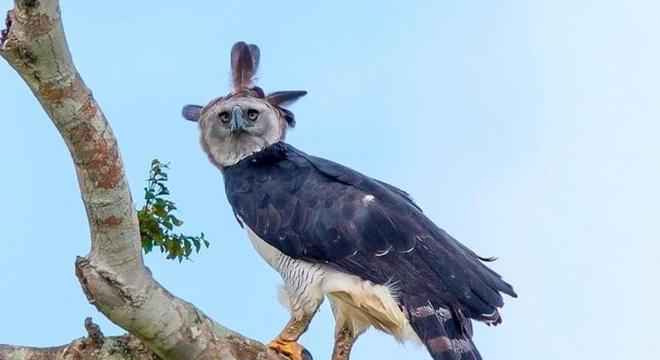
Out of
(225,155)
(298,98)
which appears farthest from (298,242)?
(298,98)

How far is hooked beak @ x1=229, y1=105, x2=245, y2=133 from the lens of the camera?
7.75 meters

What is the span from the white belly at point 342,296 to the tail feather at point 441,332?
0.45ft

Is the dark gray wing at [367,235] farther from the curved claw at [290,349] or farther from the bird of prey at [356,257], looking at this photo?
the curved claw at [290,349]

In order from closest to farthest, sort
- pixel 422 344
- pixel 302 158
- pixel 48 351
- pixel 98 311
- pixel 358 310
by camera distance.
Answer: pixel 98 311 < pixel 48 351 < pixel 422 344 < pixel 358 310 < pixel 302 158

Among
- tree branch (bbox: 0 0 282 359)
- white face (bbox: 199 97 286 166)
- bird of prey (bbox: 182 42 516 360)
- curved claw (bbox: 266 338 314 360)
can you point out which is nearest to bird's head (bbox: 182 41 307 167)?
white face (bbox: 199 97 286 166)

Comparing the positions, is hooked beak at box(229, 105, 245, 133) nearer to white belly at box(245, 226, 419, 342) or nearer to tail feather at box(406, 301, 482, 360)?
white belly at box(245, 226, 419, 342)

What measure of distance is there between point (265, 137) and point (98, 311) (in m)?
2.99

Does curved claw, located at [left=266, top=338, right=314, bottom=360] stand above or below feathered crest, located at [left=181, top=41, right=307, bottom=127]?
below

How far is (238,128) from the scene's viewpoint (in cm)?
775

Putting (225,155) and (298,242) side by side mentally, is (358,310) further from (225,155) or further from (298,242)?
(225,155)

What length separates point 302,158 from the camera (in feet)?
24.2

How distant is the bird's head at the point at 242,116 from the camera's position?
308 inches

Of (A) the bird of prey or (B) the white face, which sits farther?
(B) the white face

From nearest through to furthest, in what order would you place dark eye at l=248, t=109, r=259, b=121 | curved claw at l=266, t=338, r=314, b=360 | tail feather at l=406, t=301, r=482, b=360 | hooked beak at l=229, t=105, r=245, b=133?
tail feather at l=406, t=301, r=482, b=360, curved claw at l=266, t=338, r=314, b=360, hooked beak at l=229, t=105, r=245, b=133, dark eye at l=248, t=109, r=259, b=121
